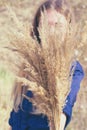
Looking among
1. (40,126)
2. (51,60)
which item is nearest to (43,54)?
(51,60)

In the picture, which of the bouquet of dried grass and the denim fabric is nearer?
the bouquet of dried grass

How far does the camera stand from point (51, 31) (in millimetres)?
2205

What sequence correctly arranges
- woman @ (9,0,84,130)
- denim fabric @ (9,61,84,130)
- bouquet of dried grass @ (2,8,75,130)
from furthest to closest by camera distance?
1. denim fabric @ (9,61,84,130)
2. woman @ (9,0,84,130)
3. bouquet of dried grass @ (2,8,75,130)

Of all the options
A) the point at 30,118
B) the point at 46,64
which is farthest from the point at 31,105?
the point at 46,64

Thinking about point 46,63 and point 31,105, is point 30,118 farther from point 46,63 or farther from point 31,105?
point 46,63

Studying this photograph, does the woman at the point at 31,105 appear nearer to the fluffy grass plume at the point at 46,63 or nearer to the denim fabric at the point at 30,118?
the denim fabric at the point at 30,118

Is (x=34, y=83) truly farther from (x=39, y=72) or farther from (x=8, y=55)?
(x=8, y=55)

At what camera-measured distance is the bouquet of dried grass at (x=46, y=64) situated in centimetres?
220

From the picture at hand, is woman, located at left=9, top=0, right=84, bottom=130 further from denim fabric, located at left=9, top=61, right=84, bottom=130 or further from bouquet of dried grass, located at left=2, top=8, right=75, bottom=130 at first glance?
bouquet of dried grass, located at left=2, top=8, right=75, bottom=130

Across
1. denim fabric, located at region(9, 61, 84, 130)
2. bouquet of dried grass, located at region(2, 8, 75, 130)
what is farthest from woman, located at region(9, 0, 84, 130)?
bouquet of dried grass, located at region(2, 8, 75, 130)

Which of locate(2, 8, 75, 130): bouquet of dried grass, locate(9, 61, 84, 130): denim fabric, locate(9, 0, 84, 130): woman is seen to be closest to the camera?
locate(2, 8, 75, 130): bouquet of dried grass

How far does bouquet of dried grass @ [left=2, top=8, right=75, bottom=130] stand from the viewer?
2.20m

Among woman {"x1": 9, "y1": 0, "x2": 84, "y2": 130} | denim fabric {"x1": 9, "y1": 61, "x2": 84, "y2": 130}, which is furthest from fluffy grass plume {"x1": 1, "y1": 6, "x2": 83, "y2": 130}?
denim fabric {"x1": 9, "y1": 61, "x2": 84, "y2": 130}

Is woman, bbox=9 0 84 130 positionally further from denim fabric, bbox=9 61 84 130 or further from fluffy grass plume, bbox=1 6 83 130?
fluffy grass plume, bbox=1 6 83 130
